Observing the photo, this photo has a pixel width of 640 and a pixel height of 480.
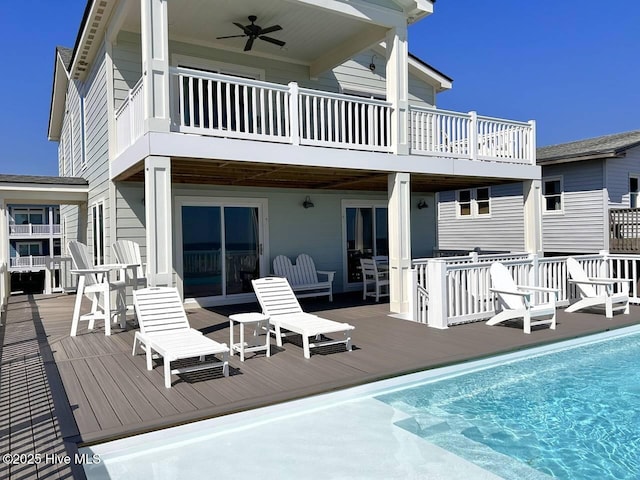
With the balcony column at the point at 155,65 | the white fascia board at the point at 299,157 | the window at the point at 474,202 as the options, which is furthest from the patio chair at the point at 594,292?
the window at the point at 474,202

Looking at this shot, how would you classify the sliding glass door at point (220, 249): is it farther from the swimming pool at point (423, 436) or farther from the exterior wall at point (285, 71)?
the swimming pool at point (423, 436)

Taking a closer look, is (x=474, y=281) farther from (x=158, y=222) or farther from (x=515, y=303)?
(x=158, y=222)

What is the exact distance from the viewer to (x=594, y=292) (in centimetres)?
913

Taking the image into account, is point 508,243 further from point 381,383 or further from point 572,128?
point 572,128

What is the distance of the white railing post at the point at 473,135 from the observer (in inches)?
384

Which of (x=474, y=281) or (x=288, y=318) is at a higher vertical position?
(x=474, y=281)

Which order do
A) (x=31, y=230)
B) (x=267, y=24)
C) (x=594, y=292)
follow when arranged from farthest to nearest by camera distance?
(x=31, y=230) < (x=267, y=24) < (x=594, y=292)

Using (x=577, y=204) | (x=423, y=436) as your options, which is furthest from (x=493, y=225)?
(x=423, y=436)

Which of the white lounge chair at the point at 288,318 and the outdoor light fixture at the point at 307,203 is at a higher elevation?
the outdoor light fixture at the point at 307,203

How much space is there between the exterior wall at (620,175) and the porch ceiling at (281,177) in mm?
6812

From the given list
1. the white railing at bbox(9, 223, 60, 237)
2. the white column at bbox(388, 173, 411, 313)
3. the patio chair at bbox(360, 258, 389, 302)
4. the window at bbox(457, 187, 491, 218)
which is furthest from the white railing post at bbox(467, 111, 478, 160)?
the white railing at bbox(9, 223, 60, 237)

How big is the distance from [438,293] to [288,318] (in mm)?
2626

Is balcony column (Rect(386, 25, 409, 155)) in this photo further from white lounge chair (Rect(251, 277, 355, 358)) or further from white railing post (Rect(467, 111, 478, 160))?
white lounge chair (Rect(251, 277, 355, 358))

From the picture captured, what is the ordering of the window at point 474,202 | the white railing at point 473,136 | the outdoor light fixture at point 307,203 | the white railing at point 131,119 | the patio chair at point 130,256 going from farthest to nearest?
the window at point 474,202, the outdoor light fixture at point 307,203, the white railing at point 473,136, the patio chair at point 130,256, the white railing at point 131,119
